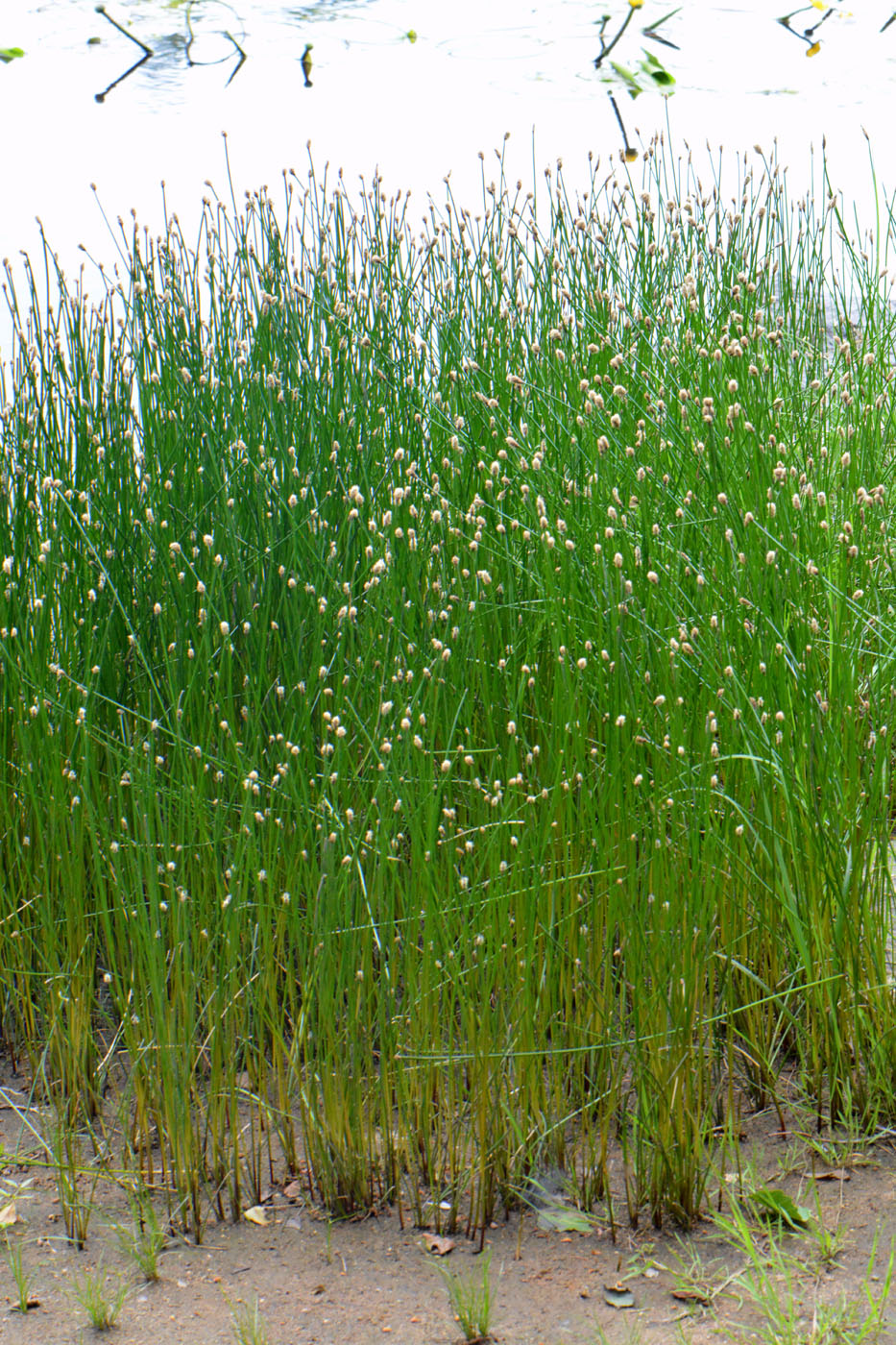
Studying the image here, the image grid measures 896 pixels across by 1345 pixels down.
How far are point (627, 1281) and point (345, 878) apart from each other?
82 cm

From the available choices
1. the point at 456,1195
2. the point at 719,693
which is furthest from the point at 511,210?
the point at 456,1195

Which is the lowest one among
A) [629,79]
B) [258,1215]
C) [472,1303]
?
[258,1215]

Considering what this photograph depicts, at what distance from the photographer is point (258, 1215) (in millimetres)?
2047

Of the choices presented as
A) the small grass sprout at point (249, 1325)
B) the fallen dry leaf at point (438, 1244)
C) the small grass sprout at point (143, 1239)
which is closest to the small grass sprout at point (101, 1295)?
the small grass sprout at point (143, 1239)

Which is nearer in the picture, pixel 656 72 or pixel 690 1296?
pixel 690 1296

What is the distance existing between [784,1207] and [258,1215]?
3.06 feet

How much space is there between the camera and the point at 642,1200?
1.95m

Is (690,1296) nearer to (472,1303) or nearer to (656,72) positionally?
(472,1303)

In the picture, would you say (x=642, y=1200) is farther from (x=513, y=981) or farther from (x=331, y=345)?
(x=331, y=345)

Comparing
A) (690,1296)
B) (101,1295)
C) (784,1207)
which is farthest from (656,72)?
(101,1295)

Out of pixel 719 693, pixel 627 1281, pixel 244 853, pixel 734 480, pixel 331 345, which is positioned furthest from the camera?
pixel 331 345

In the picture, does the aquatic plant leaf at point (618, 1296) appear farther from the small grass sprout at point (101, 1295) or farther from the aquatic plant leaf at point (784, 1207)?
the small grass sprout at point (101, 1295)

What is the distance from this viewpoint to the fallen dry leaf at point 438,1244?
6.32 ft

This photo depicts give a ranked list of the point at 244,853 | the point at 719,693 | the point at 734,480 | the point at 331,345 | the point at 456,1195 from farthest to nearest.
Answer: the point at 331,345 → the point at 734,480 → the point at 244,853 → the point at 719,693 → the point at 456,1195
